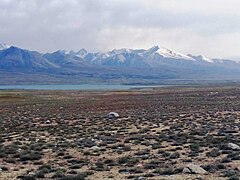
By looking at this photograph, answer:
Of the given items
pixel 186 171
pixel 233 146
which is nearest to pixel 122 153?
pixel 233 146

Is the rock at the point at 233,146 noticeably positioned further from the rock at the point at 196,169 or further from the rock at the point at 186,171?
the rock at the point at 186,171

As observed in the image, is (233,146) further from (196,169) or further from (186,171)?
(186,171)

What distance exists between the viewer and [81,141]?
96.8 feet

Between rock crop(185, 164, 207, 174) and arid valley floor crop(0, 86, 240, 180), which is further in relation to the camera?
arid valley floor crop(0, 86, 240, 180)

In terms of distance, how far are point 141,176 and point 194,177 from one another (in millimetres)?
2105

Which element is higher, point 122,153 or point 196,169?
point 196,169

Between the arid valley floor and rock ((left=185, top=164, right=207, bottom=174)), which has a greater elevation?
rock ((left=185, top=164, right=207, bottom=174))

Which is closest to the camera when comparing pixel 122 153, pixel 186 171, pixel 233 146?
pixel 186 171

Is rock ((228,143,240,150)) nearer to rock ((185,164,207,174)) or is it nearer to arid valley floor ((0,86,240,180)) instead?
arid valley floor ((0,86,240,180))

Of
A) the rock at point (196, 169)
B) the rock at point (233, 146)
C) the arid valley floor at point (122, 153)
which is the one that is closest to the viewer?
the rock at point (196, 169)

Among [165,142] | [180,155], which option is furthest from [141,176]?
[165,142]

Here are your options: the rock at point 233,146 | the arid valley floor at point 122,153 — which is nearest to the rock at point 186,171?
the arid valley floor at point 122,153

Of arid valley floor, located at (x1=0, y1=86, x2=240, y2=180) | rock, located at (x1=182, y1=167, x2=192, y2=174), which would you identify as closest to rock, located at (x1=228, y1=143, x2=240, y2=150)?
arid valley floor, located at (x1=0, y1=86, x2=240, y2=180)

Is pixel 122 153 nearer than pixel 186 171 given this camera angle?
No
